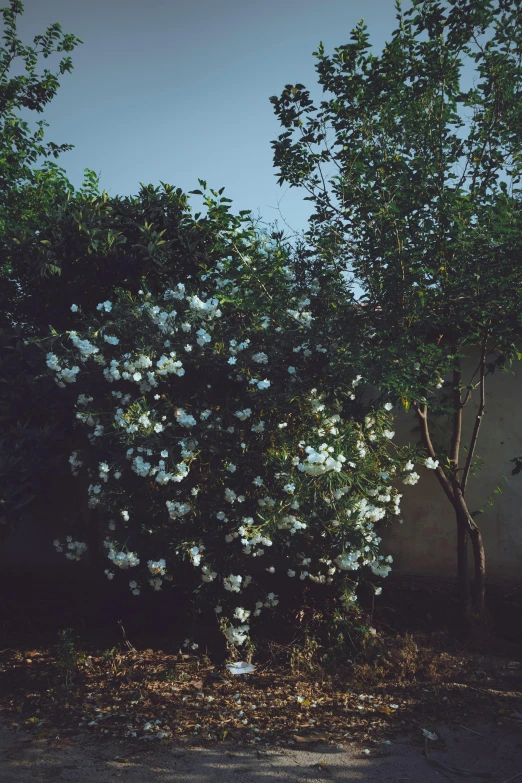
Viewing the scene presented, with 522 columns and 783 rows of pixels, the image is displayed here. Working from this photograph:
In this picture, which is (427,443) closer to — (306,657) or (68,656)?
(306,657)

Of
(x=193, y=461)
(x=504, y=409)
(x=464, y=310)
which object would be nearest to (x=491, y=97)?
(x=464, y=310)

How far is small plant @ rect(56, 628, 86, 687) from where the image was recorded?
14.6 feet

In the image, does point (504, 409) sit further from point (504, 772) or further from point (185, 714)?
point (185, 714)

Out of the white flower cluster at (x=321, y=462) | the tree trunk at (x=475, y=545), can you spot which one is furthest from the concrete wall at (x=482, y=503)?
the white flower cluster at (x=321, y=462)

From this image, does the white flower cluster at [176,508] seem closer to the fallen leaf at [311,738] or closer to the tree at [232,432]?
the tree at [232,432]

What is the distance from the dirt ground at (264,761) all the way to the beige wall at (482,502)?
7.20 ft

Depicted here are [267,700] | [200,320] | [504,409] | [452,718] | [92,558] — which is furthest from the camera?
[92,558]

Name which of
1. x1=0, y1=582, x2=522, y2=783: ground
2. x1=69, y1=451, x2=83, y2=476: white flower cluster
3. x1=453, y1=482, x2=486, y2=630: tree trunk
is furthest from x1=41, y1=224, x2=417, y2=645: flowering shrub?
x1=453, y1=482, x2=486, y2=630: tree trunk

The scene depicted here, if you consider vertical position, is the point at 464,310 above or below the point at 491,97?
below

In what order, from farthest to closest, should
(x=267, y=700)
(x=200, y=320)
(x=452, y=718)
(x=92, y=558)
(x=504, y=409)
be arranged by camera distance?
(x=92, y=558)
(x=504, y=409)
(x=200, y=320)
(x=267, y=700)
(x=452, y=718)

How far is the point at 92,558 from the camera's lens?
241 inches

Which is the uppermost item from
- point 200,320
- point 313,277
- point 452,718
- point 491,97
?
point 491,97

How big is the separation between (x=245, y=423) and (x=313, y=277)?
123 centimetres

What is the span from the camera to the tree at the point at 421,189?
4.37 meters
